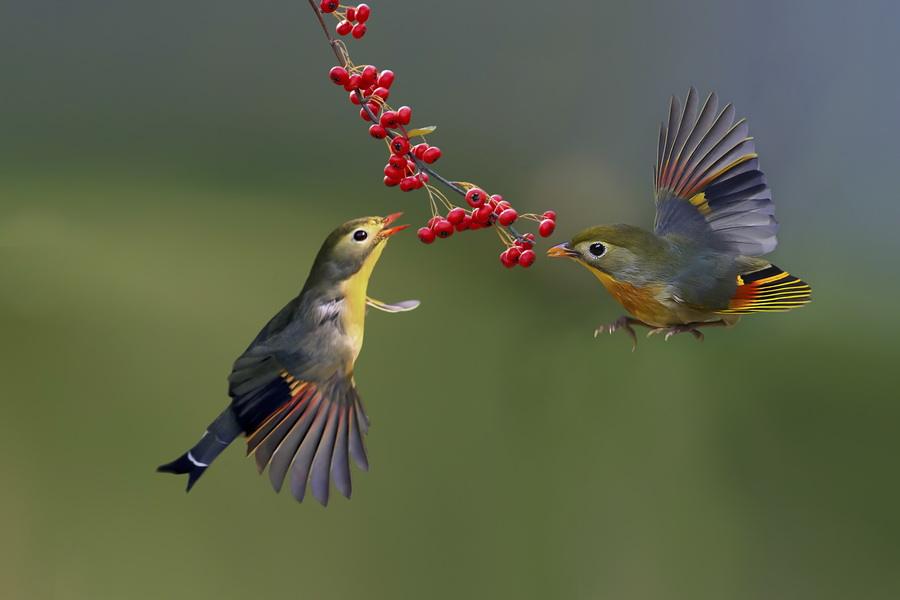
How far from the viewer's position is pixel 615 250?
1122 mm

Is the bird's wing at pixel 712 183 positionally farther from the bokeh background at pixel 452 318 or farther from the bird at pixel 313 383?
the bird at pixel 313 383

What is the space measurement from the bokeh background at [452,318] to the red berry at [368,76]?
19cm

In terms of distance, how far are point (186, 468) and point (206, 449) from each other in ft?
0.14

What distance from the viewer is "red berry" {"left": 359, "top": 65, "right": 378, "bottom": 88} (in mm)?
1071

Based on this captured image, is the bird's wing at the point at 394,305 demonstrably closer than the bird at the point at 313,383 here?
No

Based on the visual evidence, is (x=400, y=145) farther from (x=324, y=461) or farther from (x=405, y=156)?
(x=324, y=461)

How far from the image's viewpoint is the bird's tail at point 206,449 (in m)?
1.08

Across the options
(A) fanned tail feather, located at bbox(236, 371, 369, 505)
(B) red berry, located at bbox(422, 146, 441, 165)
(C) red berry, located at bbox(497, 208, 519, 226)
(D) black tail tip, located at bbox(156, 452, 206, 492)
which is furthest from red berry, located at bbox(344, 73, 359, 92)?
(D) black tail tip, located at bbox(156, 452, 206, 492)

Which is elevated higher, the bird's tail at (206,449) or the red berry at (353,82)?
the red berry at (353,82)

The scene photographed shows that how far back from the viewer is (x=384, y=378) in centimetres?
123

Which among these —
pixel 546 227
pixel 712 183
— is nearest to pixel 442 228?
pixel 546 227

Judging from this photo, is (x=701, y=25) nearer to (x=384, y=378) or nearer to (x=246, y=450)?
(x=384, y=378)

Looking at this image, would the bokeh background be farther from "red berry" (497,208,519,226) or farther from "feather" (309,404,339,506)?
"red berry" (497,208,519,226)

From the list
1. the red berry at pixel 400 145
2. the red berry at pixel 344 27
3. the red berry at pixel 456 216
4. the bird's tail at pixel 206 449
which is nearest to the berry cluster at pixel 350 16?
the red berry at pixel 344 27
